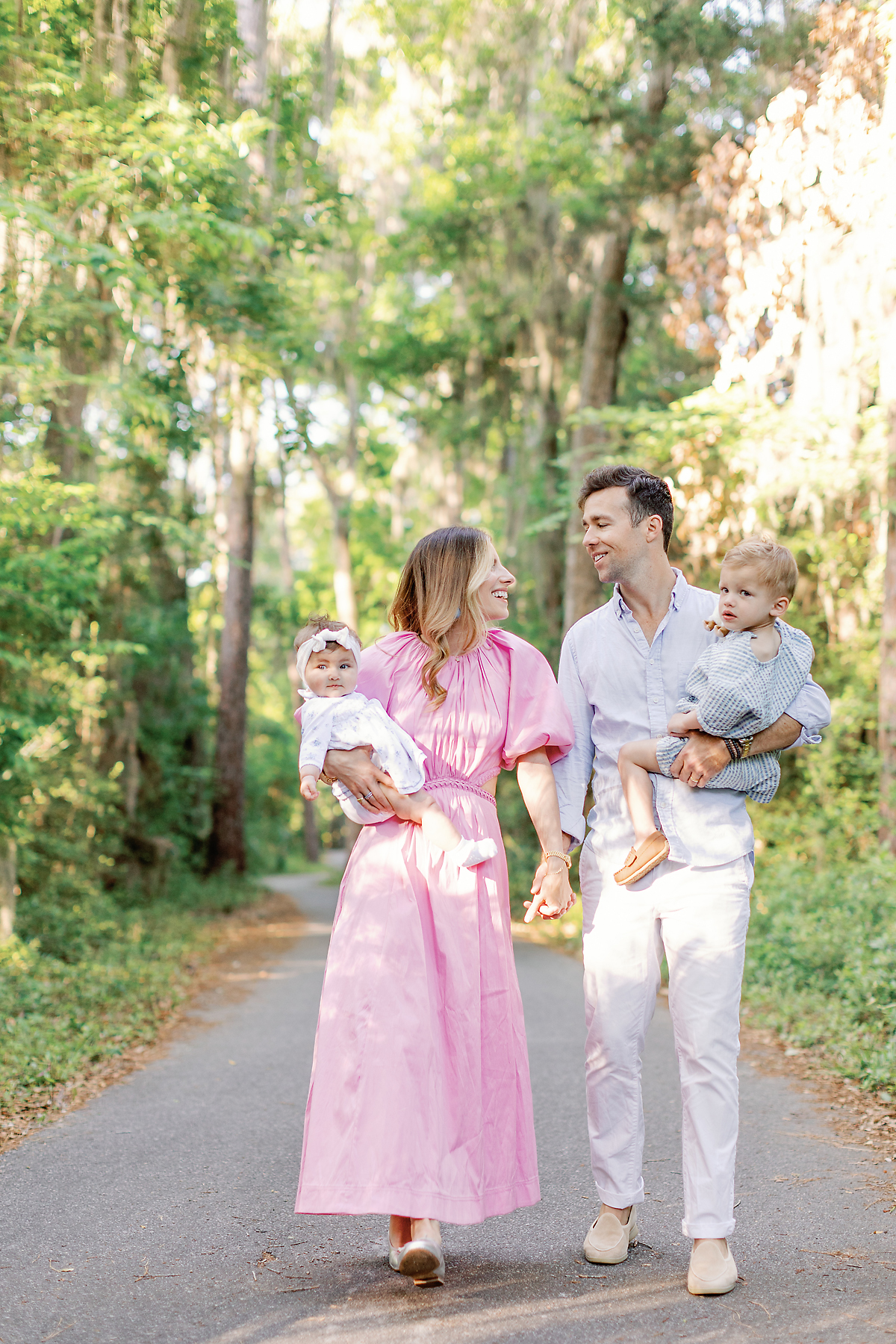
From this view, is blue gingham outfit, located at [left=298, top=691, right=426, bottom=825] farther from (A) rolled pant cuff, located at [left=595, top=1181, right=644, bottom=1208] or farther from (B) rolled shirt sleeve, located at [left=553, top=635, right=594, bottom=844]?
(A) rolled pant cuff, located at [left=595, top=1181, right=644, bottom=1208]

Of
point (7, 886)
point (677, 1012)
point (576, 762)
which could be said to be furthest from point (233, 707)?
point (677, 1012)

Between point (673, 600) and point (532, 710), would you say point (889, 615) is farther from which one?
point (532, 710)

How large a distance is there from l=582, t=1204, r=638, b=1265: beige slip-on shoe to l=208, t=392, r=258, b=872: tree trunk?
16.6 m

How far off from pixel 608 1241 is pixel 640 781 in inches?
54.0

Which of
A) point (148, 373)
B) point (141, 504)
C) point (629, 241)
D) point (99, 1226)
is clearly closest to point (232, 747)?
point (141, 504)

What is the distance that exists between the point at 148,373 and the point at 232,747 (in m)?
8.61

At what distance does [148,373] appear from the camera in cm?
1238

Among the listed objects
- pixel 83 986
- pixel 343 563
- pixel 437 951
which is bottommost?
pixel 83 986

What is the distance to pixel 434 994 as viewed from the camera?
3.30m

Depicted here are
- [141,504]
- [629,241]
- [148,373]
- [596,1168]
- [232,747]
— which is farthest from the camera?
[232,747]

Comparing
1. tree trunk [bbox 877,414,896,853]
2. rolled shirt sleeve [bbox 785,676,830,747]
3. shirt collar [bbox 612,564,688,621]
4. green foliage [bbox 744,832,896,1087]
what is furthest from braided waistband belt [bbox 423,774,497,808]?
tree trunk [bbox 877,414,896,853]

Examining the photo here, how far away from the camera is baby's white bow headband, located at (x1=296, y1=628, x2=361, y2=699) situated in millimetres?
3488

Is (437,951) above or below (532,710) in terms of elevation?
below

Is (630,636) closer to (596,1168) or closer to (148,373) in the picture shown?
(596,1168)
